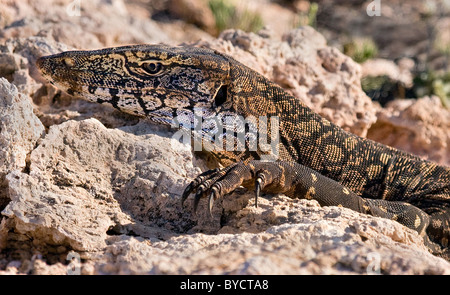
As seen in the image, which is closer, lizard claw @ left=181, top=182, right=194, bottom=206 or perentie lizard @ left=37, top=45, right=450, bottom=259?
lizard claw @ left=181, top=182, right=194, bottom=206

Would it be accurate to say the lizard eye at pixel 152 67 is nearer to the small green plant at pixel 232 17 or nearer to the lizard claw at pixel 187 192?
the lizard claw at pixel 187 192

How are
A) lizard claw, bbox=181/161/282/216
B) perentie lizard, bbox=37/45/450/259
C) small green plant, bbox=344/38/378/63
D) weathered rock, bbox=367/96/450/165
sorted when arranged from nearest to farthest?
1. lizard claw, bbox=181/161/282/216
2. perentie lizard, bbox=37/45/450/259
3. weathered rock, bbox=367/96/450/165
4. small green plant, bbox=344/38/378/63

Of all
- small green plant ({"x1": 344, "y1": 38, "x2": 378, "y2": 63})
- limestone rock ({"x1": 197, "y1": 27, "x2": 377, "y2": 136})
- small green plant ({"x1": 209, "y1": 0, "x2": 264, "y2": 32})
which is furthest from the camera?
small green plant ({"x1": 209, "y1": 0, "x2": 264, "y2": 32})

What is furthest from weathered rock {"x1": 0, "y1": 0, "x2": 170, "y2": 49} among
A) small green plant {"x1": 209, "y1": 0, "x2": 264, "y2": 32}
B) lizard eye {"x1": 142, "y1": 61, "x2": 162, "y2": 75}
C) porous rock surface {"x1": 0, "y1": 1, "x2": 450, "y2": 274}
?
small green plant {"x1": 209, "y1": 0, "x2": 264, "y2": 32}

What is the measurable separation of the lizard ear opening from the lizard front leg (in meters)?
0.78

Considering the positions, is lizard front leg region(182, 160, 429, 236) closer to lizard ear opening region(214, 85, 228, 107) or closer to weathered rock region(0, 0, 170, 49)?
lizard ear opening region(214, 85, 228, 107)

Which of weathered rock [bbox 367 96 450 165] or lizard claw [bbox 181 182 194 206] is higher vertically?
lizard claw [bbox 181 182 194 206]

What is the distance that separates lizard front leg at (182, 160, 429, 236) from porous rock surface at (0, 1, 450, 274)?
0.17m

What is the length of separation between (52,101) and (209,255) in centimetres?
290

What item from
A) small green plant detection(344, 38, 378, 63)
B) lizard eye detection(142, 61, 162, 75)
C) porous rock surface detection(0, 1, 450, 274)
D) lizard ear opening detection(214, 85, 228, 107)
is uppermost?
lizard eye detection(142, 61, 162, 75)

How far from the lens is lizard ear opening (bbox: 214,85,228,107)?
185 inches

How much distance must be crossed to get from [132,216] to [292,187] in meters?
1.25

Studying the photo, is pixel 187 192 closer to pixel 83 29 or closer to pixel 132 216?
pixel 132 216

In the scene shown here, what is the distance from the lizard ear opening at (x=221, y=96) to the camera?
469 cm
